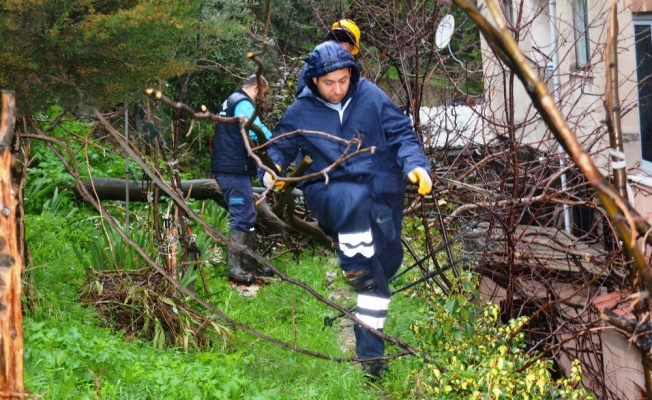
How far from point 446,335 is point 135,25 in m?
2.59

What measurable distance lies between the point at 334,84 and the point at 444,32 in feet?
7.17

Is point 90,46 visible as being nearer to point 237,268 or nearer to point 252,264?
point 237,268

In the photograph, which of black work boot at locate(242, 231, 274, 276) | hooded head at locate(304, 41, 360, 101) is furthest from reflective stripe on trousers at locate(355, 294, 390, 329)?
black work boot at locate(242, 231, 274, 276)

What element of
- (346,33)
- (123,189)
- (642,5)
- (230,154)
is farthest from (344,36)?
(123,189)

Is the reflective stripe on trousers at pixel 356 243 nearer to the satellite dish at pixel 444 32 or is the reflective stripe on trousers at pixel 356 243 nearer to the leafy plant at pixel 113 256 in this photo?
the leafy plant at pixel 113 256

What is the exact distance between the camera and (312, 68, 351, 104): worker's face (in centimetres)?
477

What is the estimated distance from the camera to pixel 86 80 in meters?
4.61

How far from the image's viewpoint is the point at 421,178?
4.46 metres

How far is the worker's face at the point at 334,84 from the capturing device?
15.6ft

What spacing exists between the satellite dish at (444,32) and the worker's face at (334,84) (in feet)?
5.84

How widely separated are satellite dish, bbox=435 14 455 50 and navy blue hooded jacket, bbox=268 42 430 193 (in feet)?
5.69

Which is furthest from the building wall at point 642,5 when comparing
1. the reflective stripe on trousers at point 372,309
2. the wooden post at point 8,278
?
the wooden post at point 8,278

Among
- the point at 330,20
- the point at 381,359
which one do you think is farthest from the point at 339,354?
the point at 330,20

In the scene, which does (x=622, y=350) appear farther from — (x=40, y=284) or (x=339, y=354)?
(x=40, y=284)
